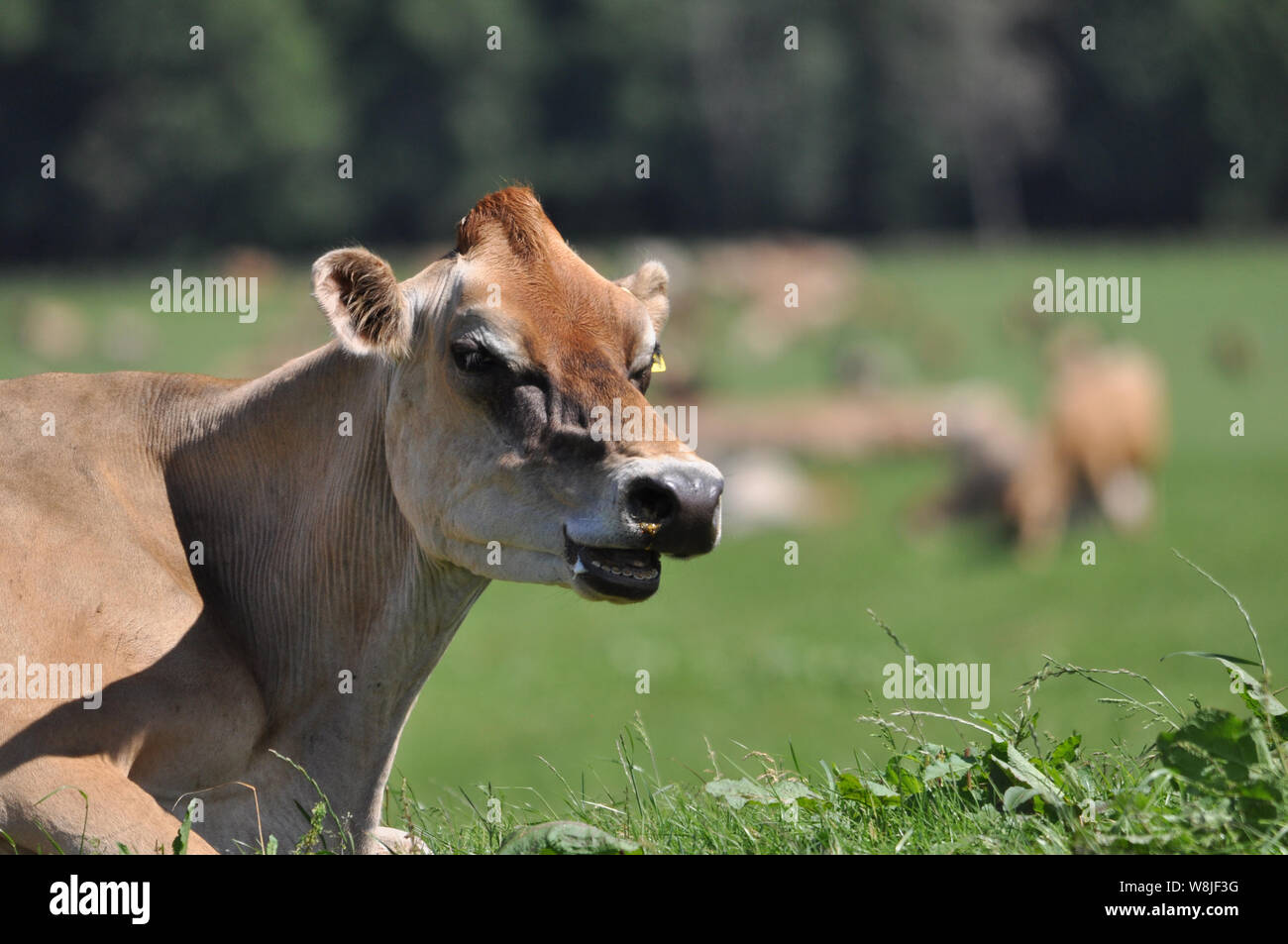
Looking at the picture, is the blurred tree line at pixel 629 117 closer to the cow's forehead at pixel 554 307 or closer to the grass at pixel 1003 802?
the cow's forehead at pixel 554 307

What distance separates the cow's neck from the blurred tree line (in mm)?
60883

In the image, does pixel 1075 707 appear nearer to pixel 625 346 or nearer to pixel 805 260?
pixel 625 346

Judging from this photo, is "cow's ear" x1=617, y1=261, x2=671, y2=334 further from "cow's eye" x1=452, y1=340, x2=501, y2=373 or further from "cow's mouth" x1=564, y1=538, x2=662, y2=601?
"cow's mouth" x1=564, y1=538, x2=662, y2=601

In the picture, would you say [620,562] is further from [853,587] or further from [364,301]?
[853,587]

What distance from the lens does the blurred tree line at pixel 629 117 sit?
68000mm

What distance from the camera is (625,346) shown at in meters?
5.44

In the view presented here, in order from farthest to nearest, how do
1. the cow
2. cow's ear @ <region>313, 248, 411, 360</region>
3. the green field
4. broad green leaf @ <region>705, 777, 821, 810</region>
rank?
1. the green field
2. cow's ear @ <region>313, 248, 411, 360</region>
3. broad green leaf @ <region>705, 777, 821, 810</region>
4. the cow

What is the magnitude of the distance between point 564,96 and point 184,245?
21.9 metres

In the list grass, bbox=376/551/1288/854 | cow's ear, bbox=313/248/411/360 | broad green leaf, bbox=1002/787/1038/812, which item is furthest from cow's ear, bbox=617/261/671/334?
broad green leaf, bbox=1002/787/1038/812

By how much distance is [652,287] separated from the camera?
6.32 m

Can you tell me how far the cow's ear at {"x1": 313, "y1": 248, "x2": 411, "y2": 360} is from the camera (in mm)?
5469

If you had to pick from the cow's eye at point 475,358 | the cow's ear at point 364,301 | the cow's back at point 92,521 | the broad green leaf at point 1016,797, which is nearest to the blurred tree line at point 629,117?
the cow's back at point 92,521

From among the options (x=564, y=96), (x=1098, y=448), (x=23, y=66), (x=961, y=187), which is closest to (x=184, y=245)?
(x=23, y=66)

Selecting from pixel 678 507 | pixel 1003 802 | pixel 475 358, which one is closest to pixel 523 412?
pixel 475 358
